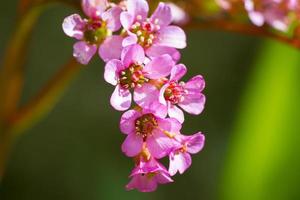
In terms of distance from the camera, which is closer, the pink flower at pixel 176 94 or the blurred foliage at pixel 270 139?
the pink flower at pixel 176 94

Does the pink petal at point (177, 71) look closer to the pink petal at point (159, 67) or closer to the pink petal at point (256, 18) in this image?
the pink petal at point (159, 67)

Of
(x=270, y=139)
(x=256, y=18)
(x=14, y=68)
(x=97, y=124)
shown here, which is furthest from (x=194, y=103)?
(x=97, y=124)

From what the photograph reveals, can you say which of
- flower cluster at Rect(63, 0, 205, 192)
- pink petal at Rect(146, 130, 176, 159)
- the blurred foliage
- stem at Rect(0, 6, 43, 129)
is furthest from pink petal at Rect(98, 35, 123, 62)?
the blurred foliage

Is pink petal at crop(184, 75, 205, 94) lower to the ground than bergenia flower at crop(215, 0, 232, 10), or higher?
lower

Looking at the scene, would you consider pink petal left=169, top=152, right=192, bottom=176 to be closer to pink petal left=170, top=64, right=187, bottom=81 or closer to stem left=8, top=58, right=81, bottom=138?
pink petal left=170, top=64, right=187, bottom=81

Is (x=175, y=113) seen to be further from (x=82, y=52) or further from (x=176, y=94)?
(x=82, y=52)

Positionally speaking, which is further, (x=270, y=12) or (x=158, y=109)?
(x=270, y=12)

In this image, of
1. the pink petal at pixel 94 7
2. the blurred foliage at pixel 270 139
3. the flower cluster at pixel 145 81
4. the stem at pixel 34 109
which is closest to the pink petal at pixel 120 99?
the flower cluster at pixel 145 81
